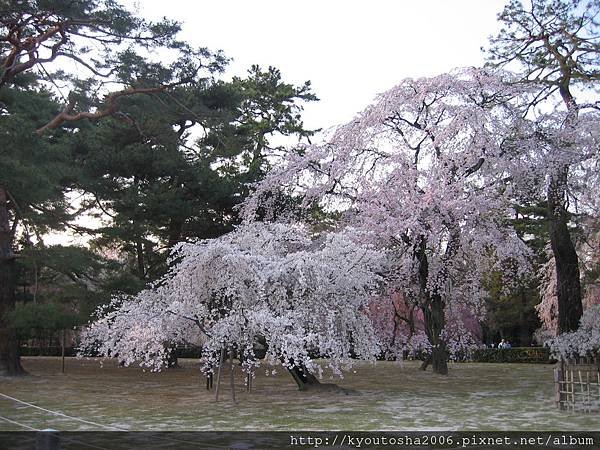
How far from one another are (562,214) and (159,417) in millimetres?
13231

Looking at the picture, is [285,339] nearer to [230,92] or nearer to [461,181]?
[461,181]

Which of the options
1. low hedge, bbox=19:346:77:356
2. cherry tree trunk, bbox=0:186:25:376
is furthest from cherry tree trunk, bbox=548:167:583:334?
low hedge, bbox=19:346:77:356

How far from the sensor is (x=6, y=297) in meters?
20.5

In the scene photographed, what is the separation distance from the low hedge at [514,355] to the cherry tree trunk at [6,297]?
82.1ft

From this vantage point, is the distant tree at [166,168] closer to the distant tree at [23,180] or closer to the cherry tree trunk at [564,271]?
the distant tree at [23,180]

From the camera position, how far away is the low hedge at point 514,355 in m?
34.0

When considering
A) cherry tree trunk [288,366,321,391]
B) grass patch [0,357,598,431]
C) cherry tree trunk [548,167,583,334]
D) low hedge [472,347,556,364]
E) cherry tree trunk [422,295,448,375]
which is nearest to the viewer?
grass patch [0,357,598,431]

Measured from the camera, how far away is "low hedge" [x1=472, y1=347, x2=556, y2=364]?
3397cm

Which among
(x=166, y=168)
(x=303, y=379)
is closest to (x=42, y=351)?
(x=166, y=168)

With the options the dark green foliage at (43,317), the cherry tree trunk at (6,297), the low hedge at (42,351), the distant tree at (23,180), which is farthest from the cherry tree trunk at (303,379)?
the low hedge at (42,351)

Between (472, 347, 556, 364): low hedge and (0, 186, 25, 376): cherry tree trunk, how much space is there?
82.1ft

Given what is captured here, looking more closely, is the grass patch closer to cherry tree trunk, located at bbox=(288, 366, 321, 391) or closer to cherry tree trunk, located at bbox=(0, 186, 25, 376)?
cherry tree trunk, located at bbox=(288, 366, 321, 391)

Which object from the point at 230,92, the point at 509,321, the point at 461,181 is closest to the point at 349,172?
the point at 461,181

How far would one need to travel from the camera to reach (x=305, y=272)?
13.7 metres
